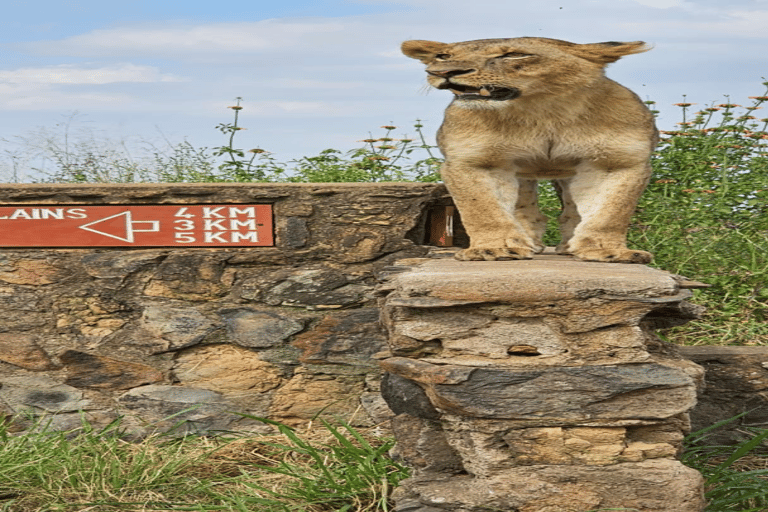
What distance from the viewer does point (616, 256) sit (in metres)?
3.45

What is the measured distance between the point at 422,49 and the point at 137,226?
66.6 inches

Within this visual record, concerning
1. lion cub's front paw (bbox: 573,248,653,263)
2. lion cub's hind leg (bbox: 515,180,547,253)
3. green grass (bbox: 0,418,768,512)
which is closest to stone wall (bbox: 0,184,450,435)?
green grass (bbox: 0,418,768,512)

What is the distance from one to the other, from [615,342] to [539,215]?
4.50 feet

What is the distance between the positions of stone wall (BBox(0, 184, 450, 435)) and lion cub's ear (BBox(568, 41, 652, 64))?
3.47ft

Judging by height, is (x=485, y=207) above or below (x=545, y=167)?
below

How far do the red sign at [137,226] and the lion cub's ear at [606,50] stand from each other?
63.7 inches

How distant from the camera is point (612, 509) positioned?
2.72 meters

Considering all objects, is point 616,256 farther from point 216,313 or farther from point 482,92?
point 216,313

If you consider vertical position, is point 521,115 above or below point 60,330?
above

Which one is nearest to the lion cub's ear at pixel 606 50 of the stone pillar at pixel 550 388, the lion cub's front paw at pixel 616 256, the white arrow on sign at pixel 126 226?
the lion cub's front paw at pixel 616 256

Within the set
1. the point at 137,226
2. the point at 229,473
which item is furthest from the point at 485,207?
the point at 137,226

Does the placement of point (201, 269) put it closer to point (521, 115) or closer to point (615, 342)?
point (521, 115)

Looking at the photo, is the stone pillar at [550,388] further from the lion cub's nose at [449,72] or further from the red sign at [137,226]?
the red sign at [137,226]

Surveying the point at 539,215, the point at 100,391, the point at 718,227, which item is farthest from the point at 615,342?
the point at 718,227
